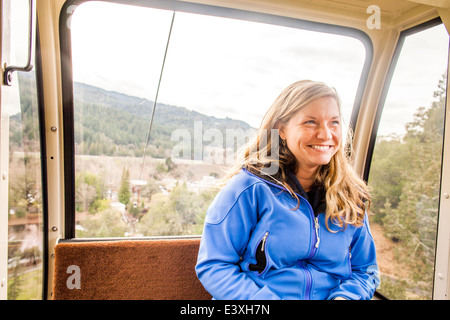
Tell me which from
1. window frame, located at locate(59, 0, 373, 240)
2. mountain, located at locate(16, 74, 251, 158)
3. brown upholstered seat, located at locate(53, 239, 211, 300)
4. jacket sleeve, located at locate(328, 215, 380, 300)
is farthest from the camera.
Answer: mountain, located at locate(16, 74, 251, 158)

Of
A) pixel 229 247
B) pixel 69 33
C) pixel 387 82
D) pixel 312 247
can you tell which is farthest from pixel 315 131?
pixel 69 33

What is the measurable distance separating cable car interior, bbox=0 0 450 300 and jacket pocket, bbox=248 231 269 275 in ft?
2.17

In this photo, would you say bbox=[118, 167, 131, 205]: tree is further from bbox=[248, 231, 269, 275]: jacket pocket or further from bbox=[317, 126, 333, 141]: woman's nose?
bbox=[317, 126, 333, 141]: woman's nose

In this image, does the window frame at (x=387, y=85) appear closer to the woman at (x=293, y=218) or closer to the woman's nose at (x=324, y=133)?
the woman at (x=293, y=218)

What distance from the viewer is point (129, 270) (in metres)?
1.88

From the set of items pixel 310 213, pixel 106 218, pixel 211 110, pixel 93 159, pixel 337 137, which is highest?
pixel 211 110

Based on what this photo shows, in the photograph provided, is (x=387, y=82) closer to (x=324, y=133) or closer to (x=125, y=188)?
(x=324, y=133)

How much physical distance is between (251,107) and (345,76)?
800mm

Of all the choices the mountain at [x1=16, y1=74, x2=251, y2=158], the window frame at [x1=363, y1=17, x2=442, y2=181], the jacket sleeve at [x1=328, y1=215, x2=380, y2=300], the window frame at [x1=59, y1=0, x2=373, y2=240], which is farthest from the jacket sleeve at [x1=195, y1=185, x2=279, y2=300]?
the window frame at [x1=363, y1=17, x2=442, y2=181]

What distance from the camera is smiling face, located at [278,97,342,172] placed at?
1527 millimetres

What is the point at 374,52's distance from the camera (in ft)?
7.75

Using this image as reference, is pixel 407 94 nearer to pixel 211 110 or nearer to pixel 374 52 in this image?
pixel 374 52

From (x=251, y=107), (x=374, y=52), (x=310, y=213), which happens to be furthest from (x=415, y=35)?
(x=310, y=213)

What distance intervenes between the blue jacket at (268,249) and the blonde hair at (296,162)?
0.09 m
